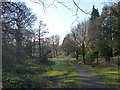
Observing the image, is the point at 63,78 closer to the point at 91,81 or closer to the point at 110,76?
the point at 91,81

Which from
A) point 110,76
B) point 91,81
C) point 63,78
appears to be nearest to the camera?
point 91,81

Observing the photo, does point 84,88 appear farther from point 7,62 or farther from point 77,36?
point 77,36

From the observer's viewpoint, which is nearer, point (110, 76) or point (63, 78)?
point (63, 78)

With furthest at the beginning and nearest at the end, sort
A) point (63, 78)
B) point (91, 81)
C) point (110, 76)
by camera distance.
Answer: point (110, 76) → point (63, 78) → point (91, 81)

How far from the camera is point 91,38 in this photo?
50.4 m

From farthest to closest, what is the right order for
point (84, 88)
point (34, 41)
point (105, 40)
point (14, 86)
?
point (34, 41)
point (105, 40)
point (84, 88)
point (14, 86)

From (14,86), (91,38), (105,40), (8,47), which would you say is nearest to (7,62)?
(8,47)

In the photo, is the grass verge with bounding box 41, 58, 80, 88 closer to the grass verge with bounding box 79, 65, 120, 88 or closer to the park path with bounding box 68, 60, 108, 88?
the park path with bounding box 68, 60, 108, 88

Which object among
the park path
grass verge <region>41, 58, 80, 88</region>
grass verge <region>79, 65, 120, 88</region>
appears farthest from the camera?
grass verge <region>79, 65, 120, 88</region>

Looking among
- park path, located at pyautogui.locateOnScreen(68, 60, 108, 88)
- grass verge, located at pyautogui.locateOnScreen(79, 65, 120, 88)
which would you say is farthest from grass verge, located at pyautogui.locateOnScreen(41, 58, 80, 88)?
grass verge, located at pyautogui.locateOnScreen(79, 65, 120, 88)

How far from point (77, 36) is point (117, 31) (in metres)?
18.0

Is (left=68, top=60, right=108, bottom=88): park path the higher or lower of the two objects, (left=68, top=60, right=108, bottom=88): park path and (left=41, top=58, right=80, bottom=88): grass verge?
the lower

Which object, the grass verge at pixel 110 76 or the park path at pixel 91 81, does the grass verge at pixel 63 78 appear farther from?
the grass verge at pixel 110 76

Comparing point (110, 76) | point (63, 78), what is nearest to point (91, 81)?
point (63, 78)
